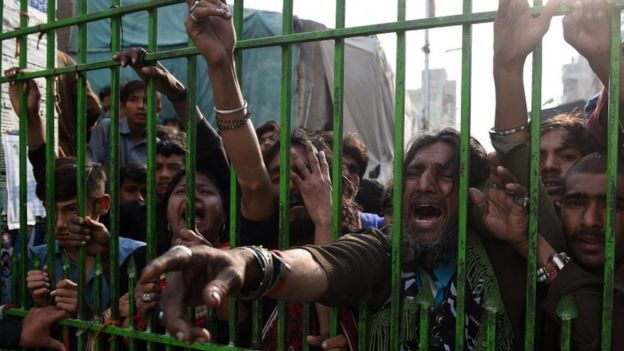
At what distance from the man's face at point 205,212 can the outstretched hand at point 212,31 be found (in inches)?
27.4

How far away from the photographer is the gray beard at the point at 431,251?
6.26ft

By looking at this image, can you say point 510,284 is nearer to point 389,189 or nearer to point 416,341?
point 416,341

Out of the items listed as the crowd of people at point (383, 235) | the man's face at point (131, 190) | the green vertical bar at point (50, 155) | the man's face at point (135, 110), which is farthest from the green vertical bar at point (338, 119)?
the man's face at point (135, 110)

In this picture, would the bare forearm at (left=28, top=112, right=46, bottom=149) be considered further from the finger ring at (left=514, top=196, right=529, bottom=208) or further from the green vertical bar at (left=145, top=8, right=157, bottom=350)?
the finger ring at (left=514, top=196, right=529, bottom=208)

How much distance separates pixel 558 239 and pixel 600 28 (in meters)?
0.56

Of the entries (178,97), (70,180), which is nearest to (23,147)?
(70,180)

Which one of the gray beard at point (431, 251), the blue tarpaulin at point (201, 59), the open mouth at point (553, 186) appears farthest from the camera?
the blue tarpaulin at point (201, 59)

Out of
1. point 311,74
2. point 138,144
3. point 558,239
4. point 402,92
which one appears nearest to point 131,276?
point 402,92

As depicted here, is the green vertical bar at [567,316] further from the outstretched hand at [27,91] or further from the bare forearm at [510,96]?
the outstretched hand at [27,91]

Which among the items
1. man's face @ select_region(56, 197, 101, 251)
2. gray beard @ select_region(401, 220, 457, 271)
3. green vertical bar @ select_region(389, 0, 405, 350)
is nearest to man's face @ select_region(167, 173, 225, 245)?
man's face @ select_region(56, 197, 101, 251)

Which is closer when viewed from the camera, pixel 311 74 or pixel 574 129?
pixel 574 129

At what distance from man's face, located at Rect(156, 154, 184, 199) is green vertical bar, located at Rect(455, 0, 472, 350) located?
2.17 metres

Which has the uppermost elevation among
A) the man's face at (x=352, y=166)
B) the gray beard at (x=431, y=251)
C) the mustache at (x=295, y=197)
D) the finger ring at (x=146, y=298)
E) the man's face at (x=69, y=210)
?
the man's face at (x=352, y=166)

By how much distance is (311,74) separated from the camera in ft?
25.0
